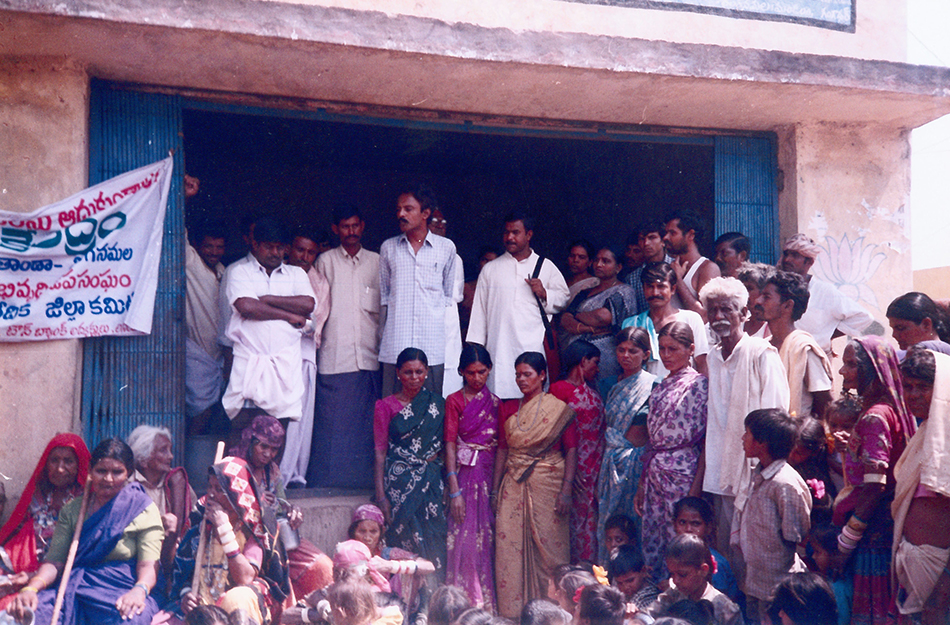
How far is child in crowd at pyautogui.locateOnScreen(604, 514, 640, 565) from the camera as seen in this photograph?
4688mm

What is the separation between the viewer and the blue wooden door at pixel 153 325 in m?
4.98

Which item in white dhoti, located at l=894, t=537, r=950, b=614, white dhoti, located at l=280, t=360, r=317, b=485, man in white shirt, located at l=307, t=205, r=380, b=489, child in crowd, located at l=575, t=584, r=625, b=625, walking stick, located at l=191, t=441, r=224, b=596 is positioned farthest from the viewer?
man in white shirt, located at l=307, t=205, r=380, b=489

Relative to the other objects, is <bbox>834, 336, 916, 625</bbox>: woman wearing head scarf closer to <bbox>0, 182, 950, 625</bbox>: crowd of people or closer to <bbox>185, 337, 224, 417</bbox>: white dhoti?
<bbox>0, 182, 950, 625</bbox>: crowd of people

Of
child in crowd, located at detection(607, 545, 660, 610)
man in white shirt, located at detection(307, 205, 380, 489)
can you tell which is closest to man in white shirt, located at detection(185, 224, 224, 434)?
man in white shirt, located at detection(307, 205, 380, 489)

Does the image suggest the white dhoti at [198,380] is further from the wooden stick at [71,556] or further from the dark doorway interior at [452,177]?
the dark doorway interior at [452,177]

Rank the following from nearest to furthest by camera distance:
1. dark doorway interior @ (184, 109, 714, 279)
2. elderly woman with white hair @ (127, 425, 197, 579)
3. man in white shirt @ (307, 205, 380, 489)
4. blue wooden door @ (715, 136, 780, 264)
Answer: elderly woman with white hair @ (127, 425, 197, 579), man in white shirt @ (307, 205, 380, 489), blue wooden door @ (715, 136, 780, 264), dark doorway interior @ (184, 109, 714, 279)

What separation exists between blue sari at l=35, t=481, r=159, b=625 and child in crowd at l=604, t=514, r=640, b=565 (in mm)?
2310

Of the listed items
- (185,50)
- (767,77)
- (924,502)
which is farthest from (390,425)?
(767,77)

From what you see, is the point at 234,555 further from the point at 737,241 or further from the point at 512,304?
the point at 737,241

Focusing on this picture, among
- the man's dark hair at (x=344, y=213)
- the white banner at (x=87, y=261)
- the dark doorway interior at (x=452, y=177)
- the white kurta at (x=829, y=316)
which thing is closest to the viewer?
the white banner at (x=87, y=261)

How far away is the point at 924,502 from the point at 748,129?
335 centimetres

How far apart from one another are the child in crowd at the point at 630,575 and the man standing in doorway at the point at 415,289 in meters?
1.60

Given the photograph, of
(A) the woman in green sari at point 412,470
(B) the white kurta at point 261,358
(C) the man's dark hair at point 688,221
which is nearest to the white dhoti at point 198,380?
(B) the white kurta at point 261,358

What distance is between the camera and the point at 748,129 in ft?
20.7
